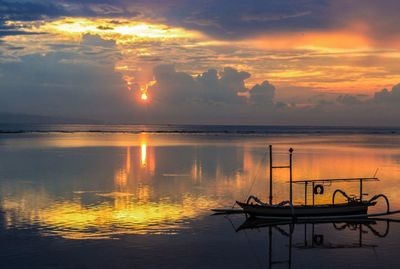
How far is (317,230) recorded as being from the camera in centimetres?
3503

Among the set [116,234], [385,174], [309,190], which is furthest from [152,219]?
[385,174]

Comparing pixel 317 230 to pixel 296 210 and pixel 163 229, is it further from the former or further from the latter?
pixel 163 229

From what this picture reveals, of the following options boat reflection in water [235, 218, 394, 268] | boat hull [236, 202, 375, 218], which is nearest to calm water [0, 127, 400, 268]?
boat reflection in water [235, 218, 394, 268]

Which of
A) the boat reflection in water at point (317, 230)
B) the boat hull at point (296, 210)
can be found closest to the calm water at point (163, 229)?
the boat reflection in water at point (317, 230)

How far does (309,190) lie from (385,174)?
2000cm

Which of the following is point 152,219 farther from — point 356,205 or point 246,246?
point 356,205

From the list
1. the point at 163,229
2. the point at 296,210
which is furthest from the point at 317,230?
the point at 163,229

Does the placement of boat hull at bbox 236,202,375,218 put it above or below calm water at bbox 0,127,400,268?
above

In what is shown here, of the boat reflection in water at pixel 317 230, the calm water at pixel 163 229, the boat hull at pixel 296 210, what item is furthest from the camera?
the boat hull at pixel 296 210

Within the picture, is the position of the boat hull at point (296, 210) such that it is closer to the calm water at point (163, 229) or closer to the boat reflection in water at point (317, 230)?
the boat reflection in water at point (317, 230)

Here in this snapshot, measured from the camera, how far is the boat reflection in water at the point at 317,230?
30938mm

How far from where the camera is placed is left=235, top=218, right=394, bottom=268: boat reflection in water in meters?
30.9

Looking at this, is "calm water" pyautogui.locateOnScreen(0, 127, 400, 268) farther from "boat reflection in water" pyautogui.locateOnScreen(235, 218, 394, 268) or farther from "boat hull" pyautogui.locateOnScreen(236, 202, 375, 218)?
"boat hull" pyautogui.locateOnScreen(236, 202, 375, 218)

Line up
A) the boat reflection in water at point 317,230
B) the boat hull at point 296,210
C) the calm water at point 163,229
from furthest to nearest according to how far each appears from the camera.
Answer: the boat hull at point 296,210
the boat reflection in water at point 317,230
the calm water at point 163,229
